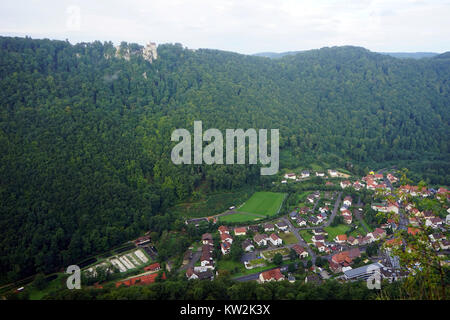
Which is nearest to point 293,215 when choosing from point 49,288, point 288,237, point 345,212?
point 288,237

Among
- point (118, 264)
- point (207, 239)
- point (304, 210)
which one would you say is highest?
point (304, 210)

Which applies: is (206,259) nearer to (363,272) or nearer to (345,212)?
(363,272)

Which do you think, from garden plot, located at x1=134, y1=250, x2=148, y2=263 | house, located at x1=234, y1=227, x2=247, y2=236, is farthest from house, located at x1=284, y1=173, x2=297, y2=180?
garden plot, located at x1=134, y1=250, x2=148, y2=263

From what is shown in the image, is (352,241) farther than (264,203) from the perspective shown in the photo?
No

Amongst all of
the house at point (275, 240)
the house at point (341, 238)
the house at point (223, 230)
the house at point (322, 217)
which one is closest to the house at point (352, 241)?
the house at point (341, 238)

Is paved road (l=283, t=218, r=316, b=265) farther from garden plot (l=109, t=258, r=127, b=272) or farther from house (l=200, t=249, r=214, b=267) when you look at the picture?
garden plot (l=109, t=258, r=127, b=272)

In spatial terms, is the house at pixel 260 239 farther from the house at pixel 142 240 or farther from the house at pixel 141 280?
the house at pixel 142 240

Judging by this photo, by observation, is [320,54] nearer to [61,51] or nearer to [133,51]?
[133,51]
